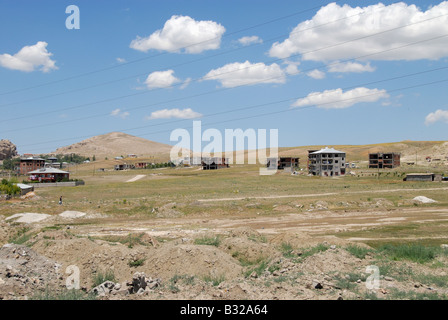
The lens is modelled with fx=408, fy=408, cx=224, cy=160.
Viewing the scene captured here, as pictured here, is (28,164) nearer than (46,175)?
No

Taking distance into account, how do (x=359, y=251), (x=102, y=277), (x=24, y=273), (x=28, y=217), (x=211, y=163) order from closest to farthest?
(x=24, y=273) < (x=102, y=277) < (x=359, y=251) < (x=28, y=217) < (x=211, y=163)

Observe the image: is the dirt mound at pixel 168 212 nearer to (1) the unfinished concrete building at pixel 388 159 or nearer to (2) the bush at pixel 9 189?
(2) the bush at pixel 9 189

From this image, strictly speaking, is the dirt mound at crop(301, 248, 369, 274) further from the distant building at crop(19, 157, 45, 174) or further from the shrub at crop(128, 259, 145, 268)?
the distant building at crop(19, 157, 45, 174)

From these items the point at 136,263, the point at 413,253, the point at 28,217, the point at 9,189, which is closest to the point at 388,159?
the point at 9,189

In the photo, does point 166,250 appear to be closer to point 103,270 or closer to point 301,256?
point 103,270

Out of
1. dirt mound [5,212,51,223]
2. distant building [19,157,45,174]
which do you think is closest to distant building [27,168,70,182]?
distant building [19,157,45,174]

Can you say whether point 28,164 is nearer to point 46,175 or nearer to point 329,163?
point 46,175

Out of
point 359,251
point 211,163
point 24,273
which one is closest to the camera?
point 24,273

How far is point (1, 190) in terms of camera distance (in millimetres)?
73688

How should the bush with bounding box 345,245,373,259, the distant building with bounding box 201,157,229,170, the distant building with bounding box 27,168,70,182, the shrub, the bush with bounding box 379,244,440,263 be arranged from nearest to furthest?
the bush with bounding box 345,245,373,259, the bush with bounding box 379,244,440,263, the shrub, the distant building with bounding box 27,168,70,182, the distant building with bounding box 201,157,229,170

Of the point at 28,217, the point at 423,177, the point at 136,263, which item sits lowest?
the point at 28,217

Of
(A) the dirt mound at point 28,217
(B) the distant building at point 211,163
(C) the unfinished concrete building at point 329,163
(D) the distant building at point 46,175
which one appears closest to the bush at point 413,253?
(A) the dirt mound at point 28,217
